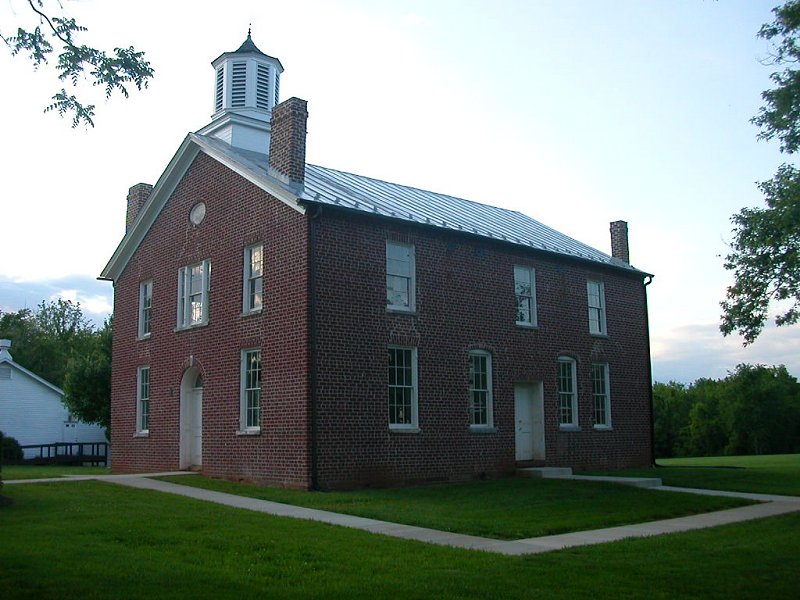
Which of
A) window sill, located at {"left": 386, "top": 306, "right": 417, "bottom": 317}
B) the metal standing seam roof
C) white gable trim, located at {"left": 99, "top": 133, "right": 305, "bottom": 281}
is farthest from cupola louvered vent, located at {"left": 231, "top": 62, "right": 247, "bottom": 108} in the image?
window sill, located at {"left": 386, "top": 306, "right": 417, "bottom": 317}

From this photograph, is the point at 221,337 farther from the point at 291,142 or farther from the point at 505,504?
the point at 505,504

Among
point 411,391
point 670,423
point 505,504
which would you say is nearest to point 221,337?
point 411,391

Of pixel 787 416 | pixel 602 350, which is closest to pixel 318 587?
pixel 602 350

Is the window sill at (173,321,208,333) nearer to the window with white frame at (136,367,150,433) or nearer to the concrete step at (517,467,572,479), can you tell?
the window with white frame at (136,367,150,433)

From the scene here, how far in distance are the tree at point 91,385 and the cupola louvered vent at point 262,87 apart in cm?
1324

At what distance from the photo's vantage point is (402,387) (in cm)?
1959

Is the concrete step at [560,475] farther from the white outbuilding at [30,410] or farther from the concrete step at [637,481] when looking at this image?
the white outbuilding at [30,410]

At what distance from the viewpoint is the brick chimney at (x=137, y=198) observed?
25.5 metres

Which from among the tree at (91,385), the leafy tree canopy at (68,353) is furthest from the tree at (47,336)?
the tree at (91,385)

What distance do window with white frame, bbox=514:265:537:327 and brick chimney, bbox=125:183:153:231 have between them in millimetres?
11207

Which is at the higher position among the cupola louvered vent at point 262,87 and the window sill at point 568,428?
the cupola louvered vent at point 262,87

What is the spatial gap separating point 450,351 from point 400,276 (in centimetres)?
227

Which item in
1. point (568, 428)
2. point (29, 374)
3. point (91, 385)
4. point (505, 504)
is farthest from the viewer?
point (29, 374)

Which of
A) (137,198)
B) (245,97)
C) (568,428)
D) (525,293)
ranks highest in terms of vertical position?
(245,97)
